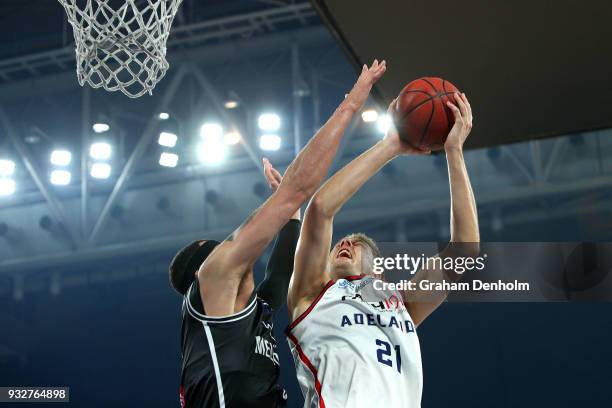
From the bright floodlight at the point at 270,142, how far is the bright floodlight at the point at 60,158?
8.99 ft

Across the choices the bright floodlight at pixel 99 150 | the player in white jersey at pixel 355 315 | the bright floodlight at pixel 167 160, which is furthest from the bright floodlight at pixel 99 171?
the player in white jersey at pixel 355 315

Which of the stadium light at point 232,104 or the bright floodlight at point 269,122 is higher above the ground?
the stadium light at point 232,104

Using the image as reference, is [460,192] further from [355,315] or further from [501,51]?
[501,51]

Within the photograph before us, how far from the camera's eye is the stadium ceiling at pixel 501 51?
10.3 ft

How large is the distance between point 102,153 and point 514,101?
22.8 feet

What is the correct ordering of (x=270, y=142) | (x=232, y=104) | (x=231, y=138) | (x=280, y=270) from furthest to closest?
1. (x=232, y=104)
2. (x=231, y=138)
3. (x=270, y=142)
4. (x=280, y=270)

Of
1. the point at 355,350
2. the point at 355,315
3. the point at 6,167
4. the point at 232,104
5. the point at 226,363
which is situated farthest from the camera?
the point at 6,167

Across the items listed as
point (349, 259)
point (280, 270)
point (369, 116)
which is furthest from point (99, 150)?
point (349, 259)

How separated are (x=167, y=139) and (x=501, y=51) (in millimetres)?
6444

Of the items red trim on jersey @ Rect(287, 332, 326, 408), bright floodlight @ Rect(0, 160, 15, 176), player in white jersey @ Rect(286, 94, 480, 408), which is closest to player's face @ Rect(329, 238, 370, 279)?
player in white jersey @ Rect(286, 94, 480, 408)

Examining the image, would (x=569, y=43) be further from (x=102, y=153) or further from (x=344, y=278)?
(x=102, y=153)

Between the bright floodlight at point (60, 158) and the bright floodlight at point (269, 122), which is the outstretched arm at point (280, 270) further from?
the bright floodlight at point (60, 158)

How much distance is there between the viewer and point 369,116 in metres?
8.80

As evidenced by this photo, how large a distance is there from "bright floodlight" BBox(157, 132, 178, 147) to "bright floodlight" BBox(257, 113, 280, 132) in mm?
1082
